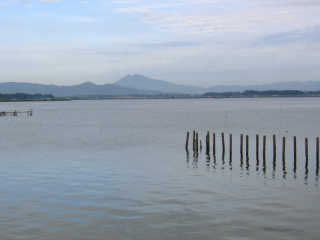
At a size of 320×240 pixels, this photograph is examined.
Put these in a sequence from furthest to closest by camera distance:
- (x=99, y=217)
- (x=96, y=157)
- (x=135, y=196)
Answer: (x=96, y=157), (x=135, y=196), (x=99, y=217)

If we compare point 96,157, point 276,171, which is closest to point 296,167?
point 276,171

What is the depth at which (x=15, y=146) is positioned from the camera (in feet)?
153

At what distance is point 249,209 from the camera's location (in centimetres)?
2023

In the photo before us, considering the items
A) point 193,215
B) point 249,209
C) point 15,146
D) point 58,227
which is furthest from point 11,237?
point 15,146

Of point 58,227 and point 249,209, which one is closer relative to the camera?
Answer: point 58,227

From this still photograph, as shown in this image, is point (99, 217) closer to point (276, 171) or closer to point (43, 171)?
point (43, 171)

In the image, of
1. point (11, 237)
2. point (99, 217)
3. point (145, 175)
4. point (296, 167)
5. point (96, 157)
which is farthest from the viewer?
point (96, 157)

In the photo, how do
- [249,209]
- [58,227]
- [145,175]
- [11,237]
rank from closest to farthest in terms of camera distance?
[11,237] < [58,227] < [249,209] < [145,175]

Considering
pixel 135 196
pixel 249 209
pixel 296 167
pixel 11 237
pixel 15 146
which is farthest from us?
pixel 15 146

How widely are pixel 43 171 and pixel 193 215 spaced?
13.9m

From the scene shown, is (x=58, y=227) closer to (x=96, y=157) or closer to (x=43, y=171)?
(x=43, y=171)

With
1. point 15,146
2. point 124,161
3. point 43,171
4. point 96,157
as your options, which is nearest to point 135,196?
point 43,171

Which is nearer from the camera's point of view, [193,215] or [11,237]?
[11,237]

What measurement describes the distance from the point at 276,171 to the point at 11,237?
18.3 m
